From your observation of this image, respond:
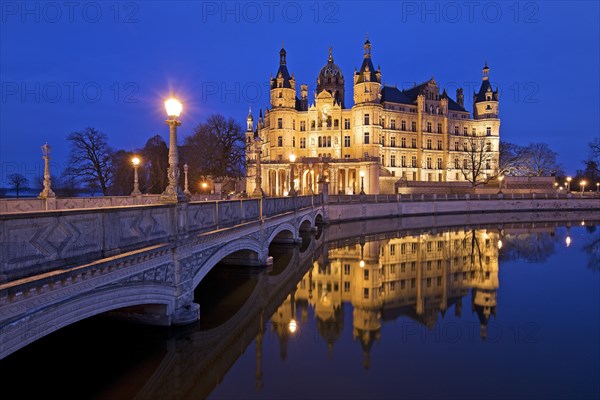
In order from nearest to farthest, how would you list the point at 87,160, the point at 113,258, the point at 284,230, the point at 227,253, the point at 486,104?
the point at 113,258 < the point at 227,253 < the point at 284,230 < the point at 87,160 < the point at 486,104

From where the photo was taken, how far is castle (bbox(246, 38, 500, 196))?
194ft

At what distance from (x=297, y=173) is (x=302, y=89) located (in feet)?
68.2

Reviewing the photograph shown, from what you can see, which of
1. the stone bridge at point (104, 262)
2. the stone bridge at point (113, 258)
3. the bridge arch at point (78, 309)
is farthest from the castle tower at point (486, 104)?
the bridge arch at point (78, 309)

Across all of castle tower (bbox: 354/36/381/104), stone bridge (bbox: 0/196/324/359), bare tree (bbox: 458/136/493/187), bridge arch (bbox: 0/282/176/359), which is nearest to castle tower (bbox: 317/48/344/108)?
castle tower (bbox: 354/36/381/104)

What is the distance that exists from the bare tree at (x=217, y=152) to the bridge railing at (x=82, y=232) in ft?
112

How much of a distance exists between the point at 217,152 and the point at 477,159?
54.7m

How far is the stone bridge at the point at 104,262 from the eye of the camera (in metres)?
5.09

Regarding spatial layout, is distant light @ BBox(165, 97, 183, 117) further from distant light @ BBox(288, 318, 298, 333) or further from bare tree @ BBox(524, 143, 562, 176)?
bare tree @ BBox(524, 143, 562, 176)

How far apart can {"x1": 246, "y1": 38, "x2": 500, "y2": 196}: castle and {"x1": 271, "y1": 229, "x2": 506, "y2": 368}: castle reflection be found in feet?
99.4

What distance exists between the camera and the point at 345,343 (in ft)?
34.4

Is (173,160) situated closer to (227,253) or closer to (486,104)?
(227,253)

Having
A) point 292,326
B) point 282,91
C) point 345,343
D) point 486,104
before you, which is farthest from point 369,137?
point 345,343

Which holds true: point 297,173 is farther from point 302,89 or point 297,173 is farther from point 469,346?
point 469,346

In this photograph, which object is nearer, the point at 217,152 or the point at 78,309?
the point at 78,309
